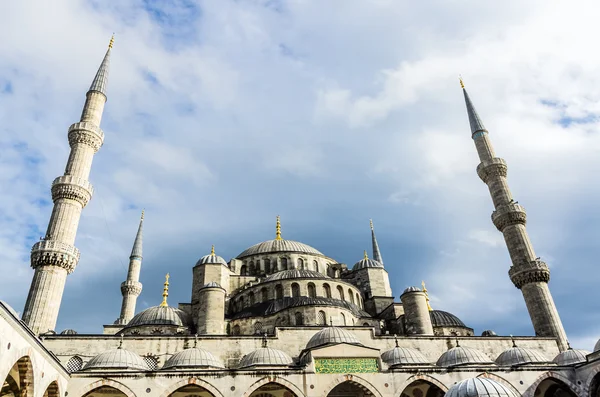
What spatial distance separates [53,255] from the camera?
20281mm

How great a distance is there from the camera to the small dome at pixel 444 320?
23552 mm

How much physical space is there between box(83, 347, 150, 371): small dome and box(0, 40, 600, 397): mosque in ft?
0.13

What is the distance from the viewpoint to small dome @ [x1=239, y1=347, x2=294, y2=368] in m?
16.0

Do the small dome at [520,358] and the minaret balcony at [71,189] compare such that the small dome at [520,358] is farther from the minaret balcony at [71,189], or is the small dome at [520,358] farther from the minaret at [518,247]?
the minaret balcony at [71,189]

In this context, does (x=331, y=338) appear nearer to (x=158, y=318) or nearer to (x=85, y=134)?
(x=158, y=318)

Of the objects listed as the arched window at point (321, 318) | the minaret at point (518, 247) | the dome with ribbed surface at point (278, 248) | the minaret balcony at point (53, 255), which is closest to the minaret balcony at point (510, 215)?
the minaret at point (518, 247)

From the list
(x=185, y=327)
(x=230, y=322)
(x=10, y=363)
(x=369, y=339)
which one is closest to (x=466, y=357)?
(x=369, y=339)

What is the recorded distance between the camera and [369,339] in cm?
1958

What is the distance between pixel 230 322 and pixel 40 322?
818 cm

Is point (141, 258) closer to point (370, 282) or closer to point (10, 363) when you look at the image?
point (370, 282)

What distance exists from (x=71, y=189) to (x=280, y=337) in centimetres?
1288

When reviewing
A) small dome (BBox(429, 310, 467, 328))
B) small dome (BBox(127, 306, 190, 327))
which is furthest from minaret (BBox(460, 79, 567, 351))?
small dome (BBox(127, 306, 190, 327))

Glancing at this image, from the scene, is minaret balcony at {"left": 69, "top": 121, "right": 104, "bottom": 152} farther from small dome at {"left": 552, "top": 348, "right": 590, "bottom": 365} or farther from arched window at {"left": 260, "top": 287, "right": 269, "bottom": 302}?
small dome at {"left": 552, "top": 348, "right": 590, "bottom": 365}

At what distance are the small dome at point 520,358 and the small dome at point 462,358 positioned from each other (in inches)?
45.4
